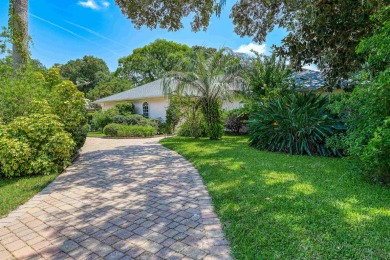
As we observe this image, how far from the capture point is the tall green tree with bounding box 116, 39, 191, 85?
37844 mm

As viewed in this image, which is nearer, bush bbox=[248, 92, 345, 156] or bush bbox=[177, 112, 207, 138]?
bush bbox=[248, 92, 345, 156]

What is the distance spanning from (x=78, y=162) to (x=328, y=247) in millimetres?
7486

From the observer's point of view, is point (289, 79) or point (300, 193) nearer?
point (300, 193)

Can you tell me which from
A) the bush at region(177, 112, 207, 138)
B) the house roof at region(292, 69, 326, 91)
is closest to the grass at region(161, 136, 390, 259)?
the bush at region(177, 112, 207, 138)

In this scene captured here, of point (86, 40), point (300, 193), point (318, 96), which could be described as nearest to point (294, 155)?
point (318, 96)

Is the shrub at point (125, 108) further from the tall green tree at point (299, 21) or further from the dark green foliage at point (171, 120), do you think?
the tall green tree at point (299, 21)

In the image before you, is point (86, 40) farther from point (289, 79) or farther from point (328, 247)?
point (328, 247)

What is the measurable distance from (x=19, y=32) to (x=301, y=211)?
9.88m

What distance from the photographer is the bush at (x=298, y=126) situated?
24.7 feet

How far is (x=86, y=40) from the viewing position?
19516 millimetres

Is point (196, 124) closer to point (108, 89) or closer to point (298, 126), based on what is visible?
point (298, 126)

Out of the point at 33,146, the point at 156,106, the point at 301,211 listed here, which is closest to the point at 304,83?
the point at 156,106

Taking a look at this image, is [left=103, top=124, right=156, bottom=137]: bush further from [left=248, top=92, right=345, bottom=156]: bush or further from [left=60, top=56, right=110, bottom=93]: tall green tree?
[left=60, top=56, right=110, bottom=93]: tall green tree

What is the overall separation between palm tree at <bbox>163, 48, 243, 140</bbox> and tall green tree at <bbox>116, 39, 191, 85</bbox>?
26.7 meters
